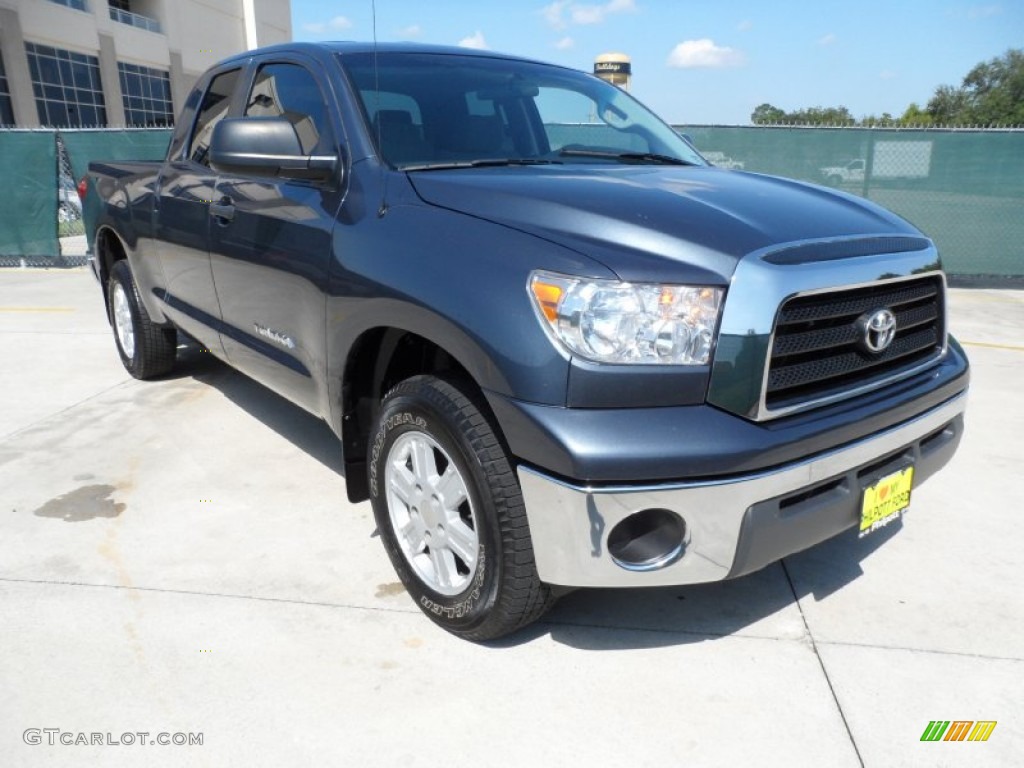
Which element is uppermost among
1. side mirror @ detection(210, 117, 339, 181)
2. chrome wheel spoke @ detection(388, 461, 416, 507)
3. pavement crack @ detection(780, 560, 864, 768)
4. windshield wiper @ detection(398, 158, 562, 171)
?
side mirror @ detection(210, 117, 339, 181)

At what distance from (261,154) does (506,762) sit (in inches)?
82.7

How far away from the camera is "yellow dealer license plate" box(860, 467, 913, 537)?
234 centimetres

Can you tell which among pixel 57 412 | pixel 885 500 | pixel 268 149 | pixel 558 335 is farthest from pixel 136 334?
pixel 885 500

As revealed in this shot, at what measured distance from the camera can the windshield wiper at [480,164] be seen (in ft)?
9.06

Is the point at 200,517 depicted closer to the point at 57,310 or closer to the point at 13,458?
the point at 13,458

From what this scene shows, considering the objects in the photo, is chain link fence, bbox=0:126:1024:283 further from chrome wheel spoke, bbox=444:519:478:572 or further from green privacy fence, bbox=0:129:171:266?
chrome wheel spoke, bbox=444:519:478:572

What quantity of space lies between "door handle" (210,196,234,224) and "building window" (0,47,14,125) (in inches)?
1259

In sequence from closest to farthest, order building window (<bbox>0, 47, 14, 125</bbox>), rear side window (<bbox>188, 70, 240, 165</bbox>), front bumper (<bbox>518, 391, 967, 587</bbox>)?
front bumper (<bbox>518, 391, 967, 587</bbox>), rear side window (<bbox>188, 70, 240, 165</bbox>), building window (<bbox>0, 47, 14, 125</bbox>)

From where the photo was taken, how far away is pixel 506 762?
2.07 m

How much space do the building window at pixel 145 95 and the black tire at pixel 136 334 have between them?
38181 millimetres

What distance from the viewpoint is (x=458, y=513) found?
2.46 metres

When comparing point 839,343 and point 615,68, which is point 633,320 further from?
point 615,68

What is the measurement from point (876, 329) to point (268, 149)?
2.05 m

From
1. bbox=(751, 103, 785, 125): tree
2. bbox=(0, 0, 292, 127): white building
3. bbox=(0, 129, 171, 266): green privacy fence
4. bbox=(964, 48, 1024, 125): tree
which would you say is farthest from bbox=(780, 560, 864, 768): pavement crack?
bbox=(751, 103, 785, 125): tree
